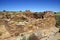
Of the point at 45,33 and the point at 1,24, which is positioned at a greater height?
the point at 1,24

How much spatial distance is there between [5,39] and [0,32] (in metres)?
0.52

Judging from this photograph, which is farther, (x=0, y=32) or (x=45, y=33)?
(x=45, y=33)

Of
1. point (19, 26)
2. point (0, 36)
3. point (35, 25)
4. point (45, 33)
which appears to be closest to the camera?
point (0, 36)

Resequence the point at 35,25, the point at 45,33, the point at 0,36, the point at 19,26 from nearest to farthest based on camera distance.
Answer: the point at 0,36 < the point at 45,33 < the point at 19,26 < the point at 35,25

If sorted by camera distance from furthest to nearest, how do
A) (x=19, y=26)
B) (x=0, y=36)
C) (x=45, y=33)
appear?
(x=19, y=26) → (x=45, y=33) → (x=0, y=36)

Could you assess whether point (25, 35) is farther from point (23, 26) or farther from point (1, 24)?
point (1, 24)

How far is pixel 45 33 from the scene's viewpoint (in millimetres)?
9055

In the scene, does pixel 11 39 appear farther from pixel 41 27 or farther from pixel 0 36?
pixel 41 27

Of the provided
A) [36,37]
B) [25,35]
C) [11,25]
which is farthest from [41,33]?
[11,25]

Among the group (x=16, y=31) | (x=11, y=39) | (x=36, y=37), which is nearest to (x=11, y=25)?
(x=16, y=31)

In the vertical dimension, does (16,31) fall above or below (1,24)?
below

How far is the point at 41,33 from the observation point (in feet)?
27.9

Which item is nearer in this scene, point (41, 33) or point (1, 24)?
point (41, 33)

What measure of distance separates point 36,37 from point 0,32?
2167mm
